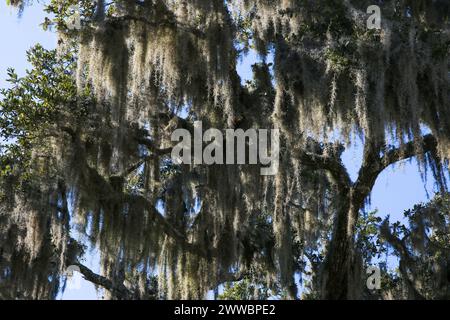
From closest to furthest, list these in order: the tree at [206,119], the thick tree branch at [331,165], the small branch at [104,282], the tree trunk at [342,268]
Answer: the tree at [206,119] → the tree trunk at [342,268] → the thick tree branch at [331,165] → the small branch at [104,282]

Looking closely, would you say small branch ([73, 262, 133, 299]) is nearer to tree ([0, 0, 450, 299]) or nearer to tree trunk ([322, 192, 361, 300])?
tree ([0, 0, 450, 299])

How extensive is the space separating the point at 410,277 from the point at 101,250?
4244 millimetres

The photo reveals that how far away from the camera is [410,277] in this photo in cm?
1074

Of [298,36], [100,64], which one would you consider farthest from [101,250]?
[298,36]

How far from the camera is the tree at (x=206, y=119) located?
28.6 ft

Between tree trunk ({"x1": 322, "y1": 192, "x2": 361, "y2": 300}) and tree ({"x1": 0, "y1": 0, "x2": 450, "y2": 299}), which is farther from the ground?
tree ({"x1": 0, "y1": 0, "x2": 450, "y2": 299})
